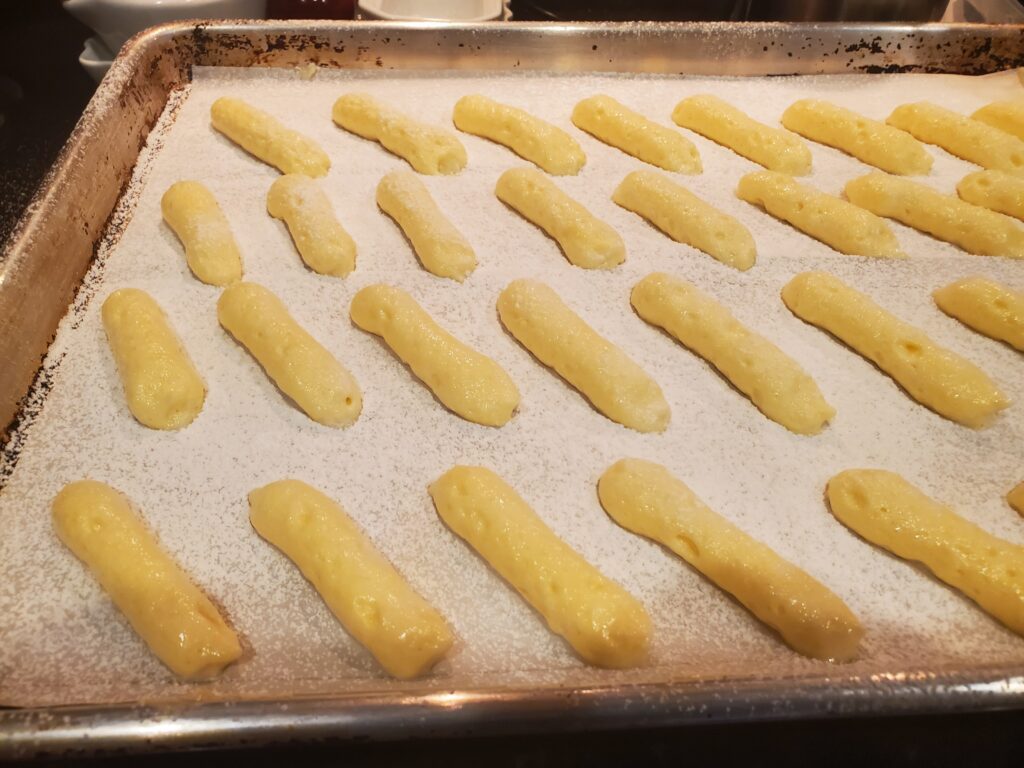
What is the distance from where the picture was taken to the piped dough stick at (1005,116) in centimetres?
283

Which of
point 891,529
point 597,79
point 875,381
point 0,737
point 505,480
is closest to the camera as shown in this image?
point 0,737

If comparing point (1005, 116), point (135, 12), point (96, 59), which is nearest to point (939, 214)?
point (1005, 116)

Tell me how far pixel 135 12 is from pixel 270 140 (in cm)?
92

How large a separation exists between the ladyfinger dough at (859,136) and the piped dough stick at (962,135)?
6cm

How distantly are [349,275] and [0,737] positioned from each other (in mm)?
1433

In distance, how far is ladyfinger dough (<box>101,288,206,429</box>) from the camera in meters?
1.81

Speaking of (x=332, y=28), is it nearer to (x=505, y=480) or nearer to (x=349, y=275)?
(x=349, y=275)

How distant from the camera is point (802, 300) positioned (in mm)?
2178

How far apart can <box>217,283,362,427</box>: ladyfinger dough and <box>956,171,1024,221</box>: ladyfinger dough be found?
7.10 feet

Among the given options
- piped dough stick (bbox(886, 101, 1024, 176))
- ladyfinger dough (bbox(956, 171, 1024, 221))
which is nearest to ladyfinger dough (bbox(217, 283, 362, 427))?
ladyfinger dough (bbox(956, 171, 1024, 221))

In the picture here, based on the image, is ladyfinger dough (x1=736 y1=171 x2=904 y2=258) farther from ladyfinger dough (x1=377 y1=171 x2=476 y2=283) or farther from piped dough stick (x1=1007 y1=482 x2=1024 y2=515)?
ladyfinger dough (x1=377 y1=171 x2=476 y2=283)

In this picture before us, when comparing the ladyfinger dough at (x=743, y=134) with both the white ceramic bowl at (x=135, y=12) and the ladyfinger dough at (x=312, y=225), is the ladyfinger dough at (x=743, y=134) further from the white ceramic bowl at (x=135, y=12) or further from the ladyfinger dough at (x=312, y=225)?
the white ceramic bowl at (x=135, y=12)

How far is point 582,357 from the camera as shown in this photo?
1.94m

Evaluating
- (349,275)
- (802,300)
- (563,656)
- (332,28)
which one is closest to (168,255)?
(349,275)
